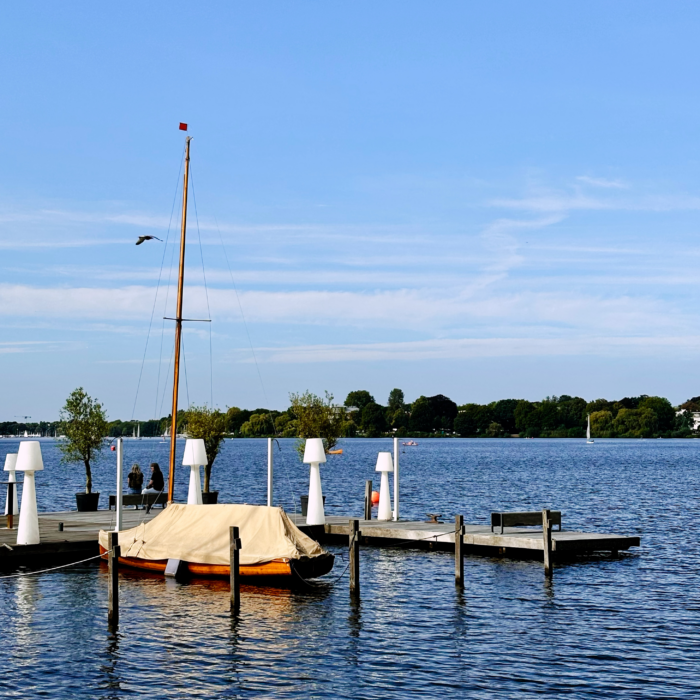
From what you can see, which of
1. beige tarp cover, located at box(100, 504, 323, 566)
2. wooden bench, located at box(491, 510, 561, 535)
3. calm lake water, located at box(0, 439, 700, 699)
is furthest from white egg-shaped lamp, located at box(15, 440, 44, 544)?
wooden bench, located at box(491, 510, 561, 535)

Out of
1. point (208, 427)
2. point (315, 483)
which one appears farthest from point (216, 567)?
point (208, 427)

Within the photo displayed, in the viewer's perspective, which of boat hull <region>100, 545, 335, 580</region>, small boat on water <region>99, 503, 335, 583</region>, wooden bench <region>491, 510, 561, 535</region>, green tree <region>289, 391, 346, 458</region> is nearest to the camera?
boat hull <region>100, 545, 335, 580</region>

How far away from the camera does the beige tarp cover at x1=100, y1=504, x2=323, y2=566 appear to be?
92.9 feet

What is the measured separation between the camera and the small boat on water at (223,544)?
2814cm

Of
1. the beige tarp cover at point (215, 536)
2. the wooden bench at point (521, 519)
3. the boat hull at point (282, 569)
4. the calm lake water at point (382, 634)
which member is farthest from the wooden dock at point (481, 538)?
the boat hull at point (282, 569)

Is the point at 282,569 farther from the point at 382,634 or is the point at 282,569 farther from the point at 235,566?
the point at 382,634

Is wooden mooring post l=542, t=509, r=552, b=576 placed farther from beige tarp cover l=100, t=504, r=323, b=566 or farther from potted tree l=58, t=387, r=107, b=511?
potted tree l=58, t=387, r=107, b=511

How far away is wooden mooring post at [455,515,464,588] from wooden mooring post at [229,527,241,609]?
6.69 metres

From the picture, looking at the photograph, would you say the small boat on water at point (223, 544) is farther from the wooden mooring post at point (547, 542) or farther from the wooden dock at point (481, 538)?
the wooden mooring post at point (547, 542)

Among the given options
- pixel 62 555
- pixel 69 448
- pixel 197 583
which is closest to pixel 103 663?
pixel 197 583

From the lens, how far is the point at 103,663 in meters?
20.9

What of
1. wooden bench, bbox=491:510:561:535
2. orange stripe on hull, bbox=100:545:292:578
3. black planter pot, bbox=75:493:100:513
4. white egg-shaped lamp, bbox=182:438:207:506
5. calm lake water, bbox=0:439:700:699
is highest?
white egg-shaped lamp, bbox=182:438:207:506

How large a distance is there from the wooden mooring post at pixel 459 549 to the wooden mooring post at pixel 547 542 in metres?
2.77

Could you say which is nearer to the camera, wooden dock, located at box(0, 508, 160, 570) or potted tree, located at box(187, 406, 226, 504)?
wooden dock, located at box(0, 508, 160, 570)
